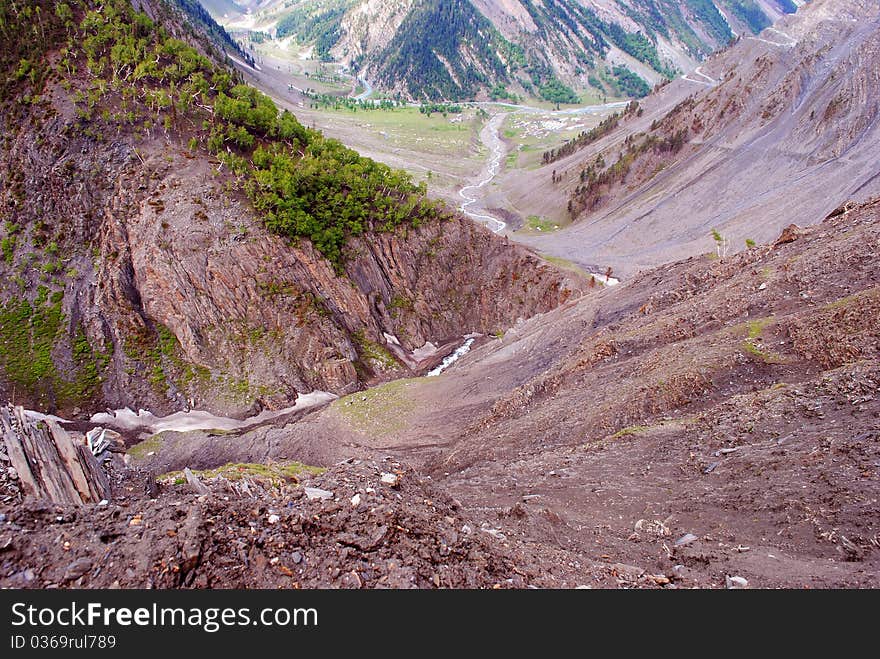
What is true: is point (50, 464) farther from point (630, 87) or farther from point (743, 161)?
point (630, 87)

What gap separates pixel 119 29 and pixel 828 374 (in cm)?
5534

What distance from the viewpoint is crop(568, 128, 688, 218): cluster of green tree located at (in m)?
74.8

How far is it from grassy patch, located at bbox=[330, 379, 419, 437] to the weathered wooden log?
1577 cm

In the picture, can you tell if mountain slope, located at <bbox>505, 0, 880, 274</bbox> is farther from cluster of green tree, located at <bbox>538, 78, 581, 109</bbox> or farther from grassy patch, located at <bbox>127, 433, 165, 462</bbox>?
cluster of green tree, located at <bbox>538, 78, 581, 109</bbox>

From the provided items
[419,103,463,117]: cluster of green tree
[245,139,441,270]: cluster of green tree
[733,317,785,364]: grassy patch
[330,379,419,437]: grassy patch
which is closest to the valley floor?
[733,317,785,364]: grassy patch

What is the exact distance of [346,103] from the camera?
6462 inches

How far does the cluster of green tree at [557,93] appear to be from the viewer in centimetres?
18425

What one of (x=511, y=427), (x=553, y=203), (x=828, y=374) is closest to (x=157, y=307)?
(x=511, y=427)

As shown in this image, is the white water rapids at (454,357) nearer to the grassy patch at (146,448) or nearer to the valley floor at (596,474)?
the valley floor at (596,474)

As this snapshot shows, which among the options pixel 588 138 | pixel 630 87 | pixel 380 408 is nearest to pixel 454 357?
pixel 380 408

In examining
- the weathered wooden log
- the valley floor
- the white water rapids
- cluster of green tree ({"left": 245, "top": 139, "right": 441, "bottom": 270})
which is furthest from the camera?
the white water rapids

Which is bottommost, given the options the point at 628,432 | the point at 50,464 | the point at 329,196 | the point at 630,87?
the point at 628,432

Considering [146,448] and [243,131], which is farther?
[243,131]

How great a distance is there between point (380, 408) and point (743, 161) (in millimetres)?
64673
